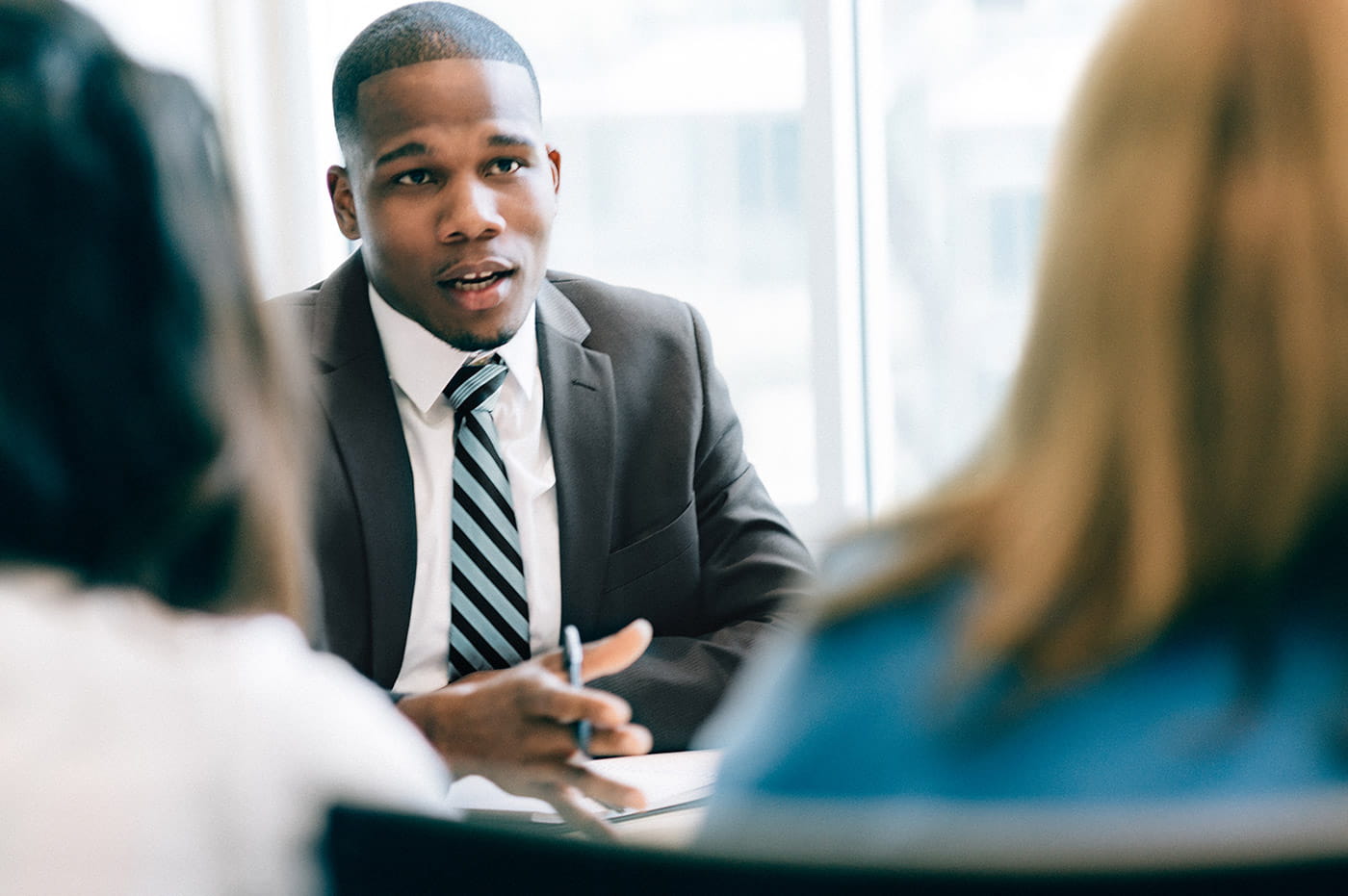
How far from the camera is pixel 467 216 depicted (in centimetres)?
198

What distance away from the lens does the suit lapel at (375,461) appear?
1.86 meters

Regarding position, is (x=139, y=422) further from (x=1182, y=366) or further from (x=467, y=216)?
(x=467, y=216)

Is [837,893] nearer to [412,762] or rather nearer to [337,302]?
[412,762]

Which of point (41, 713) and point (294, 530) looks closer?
point (41, 713)

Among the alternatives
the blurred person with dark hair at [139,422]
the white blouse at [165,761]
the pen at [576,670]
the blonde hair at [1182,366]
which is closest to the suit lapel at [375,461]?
the pen at [576,670]

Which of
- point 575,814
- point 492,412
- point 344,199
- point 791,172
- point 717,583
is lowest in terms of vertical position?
point 717,583

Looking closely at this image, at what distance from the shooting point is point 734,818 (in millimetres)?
665

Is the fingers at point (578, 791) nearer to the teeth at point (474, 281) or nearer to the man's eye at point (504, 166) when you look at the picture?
the teeth at point (474, 281)

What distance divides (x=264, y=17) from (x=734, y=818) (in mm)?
3147

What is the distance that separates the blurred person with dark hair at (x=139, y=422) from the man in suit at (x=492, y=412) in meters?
0.99

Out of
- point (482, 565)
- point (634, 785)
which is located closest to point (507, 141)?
point (482, 565)

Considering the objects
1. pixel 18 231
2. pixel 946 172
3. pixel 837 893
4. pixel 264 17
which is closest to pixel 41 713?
pixel 18 231

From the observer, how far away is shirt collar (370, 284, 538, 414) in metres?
1.98

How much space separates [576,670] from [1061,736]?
2.72 feet
